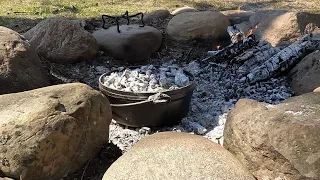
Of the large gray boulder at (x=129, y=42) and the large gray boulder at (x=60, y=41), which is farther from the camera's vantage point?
the large gray boulder at (x=129, y=42)

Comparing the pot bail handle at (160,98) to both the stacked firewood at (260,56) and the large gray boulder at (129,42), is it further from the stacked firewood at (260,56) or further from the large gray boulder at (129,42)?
the large gray boulder at (129,42)

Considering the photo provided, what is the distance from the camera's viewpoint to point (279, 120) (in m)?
2.65

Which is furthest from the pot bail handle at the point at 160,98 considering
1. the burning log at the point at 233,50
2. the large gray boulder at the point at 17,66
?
the burning log at the point at 233,50

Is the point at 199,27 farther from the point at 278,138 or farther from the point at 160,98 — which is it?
the point at 278,138

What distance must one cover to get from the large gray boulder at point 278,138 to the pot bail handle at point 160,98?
0.76 m

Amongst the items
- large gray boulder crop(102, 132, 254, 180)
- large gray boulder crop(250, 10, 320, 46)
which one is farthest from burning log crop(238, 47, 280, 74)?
large gray boulder crop(102, 132, 254, 180)

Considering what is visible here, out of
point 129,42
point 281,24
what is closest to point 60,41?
point 129,42

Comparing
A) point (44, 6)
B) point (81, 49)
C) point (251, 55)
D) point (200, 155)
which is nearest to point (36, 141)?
point (200, 155)

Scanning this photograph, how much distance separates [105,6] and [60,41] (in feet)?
12.3

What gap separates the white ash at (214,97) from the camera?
3.80 metres

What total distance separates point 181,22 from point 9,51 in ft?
8.34

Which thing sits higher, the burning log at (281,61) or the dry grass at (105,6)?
the burning log at (281,61)

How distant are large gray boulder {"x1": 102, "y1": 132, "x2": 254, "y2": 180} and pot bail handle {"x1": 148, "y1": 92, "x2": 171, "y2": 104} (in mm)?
690

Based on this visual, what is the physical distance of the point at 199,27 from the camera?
570 centimetres
